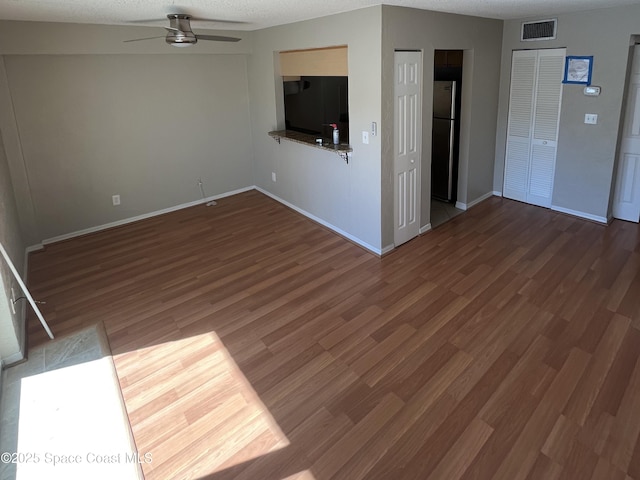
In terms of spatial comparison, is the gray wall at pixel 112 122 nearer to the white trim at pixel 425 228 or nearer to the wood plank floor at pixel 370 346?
the wood plank floor at pixel 370 346

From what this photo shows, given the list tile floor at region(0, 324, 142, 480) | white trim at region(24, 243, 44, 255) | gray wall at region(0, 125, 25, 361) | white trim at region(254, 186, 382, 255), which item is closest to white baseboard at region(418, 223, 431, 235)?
white trim at region(254, 186, 382, 255)

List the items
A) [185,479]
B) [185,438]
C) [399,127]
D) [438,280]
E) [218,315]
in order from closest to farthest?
[185,479] → [185,438] → [218,315] → [438,280] → [399,127]

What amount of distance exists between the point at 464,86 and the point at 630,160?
1956mm

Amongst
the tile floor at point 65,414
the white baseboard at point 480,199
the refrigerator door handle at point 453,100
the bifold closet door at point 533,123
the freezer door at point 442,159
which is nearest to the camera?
the tile floor at point 65,414

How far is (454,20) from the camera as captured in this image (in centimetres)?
427

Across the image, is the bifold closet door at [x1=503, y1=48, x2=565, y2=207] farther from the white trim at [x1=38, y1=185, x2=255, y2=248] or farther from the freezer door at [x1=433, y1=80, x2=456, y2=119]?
the white trim at [x1=38, y1=185, x2=255, y2=248]

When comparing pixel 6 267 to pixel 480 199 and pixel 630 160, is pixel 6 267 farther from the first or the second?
pixel 630 160

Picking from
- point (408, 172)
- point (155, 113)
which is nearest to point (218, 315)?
point (408, 172)

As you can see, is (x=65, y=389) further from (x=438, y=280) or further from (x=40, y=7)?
(x=438, y=280)

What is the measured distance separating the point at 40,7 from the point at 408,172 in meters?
3.34

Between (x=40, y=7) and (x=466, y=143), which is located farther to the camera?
(x=466, y=143)

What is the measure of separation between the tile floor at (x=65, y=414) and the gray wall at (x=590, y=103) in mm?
5034

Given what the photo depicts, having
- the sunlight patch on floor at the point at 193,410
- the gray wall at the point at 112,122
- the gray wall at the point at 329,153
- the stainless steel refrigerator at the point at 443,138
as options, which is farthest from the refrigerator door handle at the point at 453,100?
the sunlight patch on floor at the point at 193,410

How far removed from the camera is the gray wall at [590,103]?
419 centimetres
